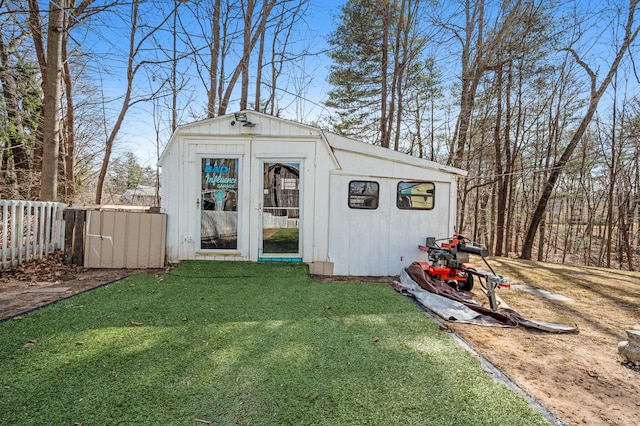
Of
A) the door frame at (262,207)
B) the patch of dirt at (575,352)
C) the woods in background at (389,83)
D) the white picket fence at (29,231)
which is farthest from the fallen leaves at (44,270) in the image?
the patch of dirt at (575,352)

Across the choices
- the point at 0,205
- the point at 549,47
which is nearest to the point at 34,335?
the point at 0,205

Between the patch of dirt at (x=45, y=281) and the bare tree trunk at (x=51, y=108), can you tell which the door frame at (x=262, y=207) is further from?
the bare tree trunk at (x=51, y=108)

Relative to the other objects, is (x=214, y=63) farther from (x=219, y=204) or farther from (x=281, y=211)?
(x=281, y=211)

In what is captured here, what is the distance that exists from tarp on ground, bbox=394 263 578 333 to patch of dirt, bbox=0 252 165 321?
13.5ft

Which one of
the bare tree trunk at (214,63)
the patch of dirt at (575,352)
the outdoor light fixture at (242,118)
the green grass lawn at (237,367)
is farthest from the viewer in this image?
the bare tree trunk at (214,63)

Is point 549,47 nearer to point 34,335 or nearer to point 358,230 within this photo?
point 358,230

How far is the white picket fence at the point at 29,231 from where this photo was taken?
4.14 m

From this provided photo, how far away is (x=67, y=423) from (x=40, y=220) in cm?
470

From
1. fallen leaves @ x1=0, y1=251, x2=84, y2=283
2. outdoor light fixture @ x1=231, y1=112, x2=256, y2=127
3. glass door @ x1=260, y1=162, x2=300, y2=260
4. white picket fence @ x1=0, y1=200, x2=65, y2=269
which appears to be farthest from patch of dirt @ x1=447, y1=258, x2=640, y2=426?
white picket fence @ x1=0, y1=200, x2=65, y2=269

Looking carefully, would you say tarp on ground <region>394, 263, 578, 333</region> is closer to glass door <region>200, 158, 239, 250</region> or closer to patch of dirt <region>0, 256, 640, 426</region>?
patch of dirt <region>0, 256, 640, 426</region>

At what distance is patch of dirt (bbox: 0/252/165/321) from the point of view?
3.19 meters

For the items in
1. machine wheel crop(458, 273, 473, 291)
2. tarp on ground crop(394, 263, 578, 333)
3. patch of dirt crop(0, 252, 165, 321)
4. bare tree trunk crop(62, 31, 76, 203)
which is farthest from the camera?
bare tree trunk crop(62, 31, 76, 203)

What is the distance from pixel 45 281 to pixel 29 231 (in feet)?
3.49

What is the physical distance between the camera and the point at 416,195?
216 inches
